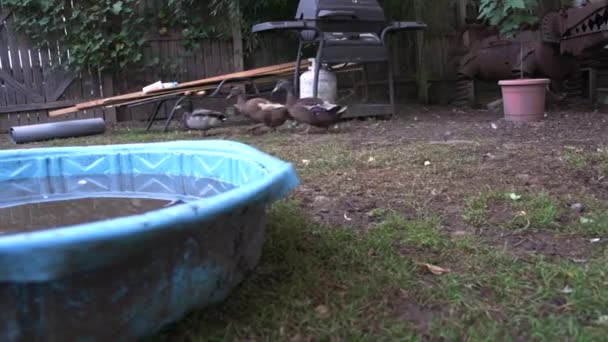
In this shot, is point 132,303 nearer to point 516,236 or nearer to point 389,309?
point 389,309

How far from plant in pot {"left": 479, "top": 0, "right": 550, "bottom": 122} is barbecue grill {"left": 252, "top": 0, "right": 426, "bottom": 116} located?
822 millimetres

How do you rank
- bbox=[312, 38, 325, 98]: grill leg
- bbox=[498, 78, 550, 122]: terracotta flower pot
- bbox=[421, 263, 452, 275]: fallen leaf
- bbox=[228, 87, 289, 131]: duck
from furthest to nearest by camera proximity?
bbox=[312, 38, 325, 98]: grill leg → bbox=[228, 87, 289, 131]: duck → bbox=[498, 78, 550, 122]: terracotta flower pot → bbox=[421, 263, 452, 275]: fallen leaf

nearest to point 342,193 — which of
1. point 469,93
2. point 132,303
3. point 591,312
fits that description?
point 591,312

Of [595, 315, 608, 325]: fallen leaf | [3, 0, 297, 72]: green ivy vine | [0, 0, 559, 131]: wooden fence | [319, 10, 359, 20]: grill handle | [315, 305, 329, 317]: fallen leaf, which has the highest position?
[3, 0, 297, 72]: green ivy vine

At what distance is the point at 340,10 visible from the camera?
548 centimetres

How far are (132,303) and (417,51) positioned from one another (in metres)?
7.16

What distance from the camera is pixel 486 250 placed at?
6.05 feet

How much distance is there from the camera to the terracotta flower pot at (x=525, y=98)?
16.3 feet

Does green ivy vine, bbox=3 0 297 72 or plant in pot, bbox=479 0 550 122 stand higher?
green ivy vine, bbox=3 0 297 72

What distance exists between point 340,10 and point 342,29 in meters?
0.21

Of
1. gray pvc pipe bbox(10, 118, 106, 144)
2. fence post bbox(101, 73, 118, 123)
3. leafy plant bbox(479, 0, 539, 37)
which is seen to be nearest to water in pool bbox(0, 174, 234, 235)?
gray pvc pipe bbox(10, 118, 106, 144)

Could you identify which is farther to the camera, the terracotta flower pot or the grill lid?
the grill lid

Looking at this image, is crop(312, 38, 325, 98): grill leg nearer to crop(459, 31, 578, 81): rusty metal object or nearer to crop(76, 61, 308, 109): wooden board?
crop(76, 61, 308, 109): wooden board

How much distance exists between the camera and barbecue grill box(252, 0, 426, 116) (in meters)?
5.38
